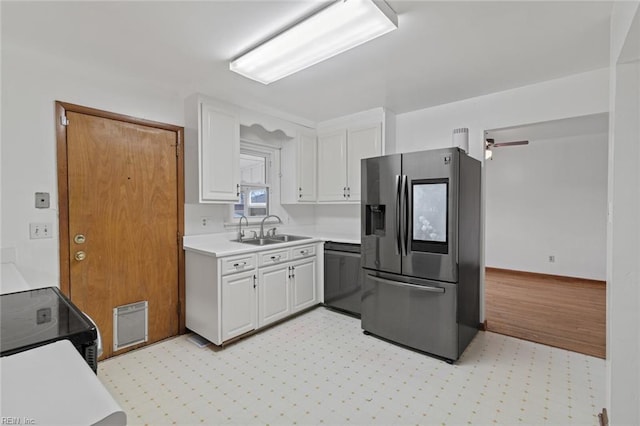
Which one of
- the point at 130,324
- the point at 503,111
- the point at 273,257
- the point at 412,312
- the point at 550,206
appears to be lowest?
the point at 130,324

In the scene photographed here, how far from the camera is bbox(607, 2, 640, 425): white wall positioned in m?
1.55

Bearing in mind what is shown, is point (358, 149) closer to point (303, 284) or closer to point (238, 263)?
point (303, 284)

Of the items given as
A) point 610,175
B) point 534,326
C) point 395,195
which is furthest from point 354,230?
point 610,175

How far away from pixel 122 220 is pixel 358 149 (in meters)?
2.56

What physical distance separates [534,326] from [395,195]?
216cm

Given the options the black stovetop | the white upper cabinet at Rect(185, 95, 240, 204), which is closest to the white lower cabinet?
the white upper cabinet at Rect(185, 95, 240, 204)

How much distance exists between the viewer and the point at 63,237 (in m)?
2.30

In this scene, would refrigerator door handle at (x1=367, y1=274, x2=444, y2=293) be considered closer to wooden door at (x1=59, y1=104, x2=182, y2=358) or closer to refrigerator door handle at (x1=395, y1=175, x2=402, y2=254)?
refrigerator door handle at (x1=395, y1=175, x2=402, y2=254)

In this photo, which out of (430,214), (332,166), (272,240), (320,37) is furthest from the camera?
(332,166)

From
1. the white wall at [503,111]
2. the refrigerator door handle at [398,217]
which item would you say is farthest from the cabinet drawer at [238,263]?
the white wall at [503,111]

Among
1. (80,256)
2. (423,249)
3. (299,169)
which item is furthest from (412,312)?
(80,256)

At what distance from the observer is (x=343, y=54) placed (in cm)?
220

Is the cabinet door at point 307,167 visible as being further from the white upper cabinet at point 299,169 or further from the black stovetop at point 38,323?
the black stovetop at point 38,323

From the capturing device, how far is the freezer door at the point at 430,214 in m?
2.42
